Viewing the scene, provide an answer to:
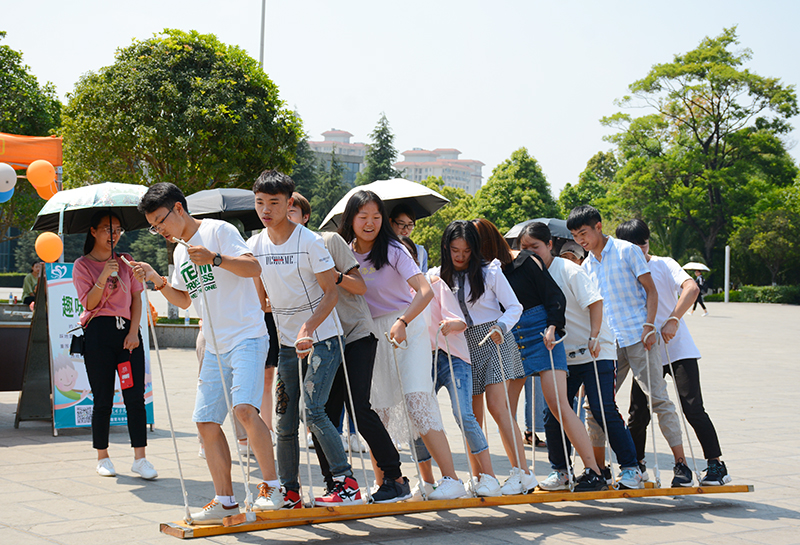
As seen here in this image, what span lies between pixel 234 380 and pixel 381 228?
3.87 feet

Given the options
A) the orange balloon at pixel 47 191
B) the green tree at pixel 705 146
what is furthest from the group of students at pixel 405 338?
the green tree at pixel 705 146

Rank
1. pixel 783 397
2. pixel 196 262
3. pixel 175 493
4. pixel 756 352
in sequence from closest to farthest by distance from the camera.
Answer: pixel 196 262 < pixel 175 493 < pixel 783 397 < pixel 756 352

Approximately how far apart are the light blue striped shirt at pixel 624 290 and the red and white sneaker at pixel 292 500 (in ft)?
8.18

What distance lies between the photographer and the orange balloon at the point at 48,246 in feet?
22.6

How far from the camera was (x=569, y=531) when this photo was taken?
4.33 metres

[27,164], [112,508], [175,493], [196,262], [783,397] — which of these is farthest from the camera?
[783,397]

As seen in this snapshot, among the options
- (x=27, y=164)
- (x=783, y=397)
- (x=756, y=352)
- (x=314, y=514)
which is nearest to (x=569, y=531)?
(x=314, y=514)

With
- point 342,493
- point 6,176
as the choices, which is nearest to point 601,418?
point 342,493

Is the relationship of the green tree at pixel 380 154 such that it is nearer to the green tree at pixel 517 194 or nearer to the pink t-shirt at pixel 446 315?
the green tree at pixel 517 194

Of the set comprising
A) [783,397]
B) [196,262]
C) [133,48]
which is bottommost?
[783,397]

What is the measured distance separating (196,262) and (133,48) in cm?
1583

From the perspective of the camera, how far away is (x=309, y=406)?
4.04m

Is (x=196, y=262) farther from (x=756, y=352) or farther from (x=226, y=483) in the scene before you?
(x=756, y=352)

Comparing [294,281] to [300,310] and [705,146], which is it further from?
[705,146]
